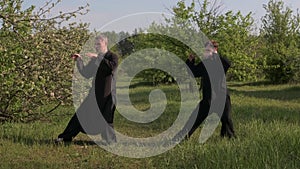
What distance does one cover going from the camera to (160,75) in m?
22.5

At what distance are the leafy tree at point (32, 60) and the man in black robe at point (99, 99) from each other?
989mm

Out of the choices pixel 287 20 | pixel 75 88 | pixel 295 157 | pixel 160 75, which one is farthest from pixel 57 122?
pixel 287 20

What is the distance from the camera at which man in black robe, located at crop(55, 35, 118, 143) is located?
334 inches

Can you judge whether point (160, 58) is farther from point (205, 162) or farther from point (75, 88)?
point (205, 162)

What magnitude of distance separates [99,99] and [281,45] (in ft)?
92.8

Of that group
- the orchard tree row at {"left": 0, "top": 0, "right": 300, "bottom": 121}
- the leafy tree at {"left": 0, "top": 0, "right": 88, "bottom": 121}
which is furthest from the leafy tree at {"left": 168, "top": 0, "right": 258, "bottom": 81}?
the leafy tree at {"left": 0, "top": 0, "right": 88, "bottom": 121}

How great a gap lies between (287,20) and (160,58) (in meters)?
20.8

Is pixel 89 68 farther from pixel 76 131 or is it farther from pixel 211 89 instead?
pixel 211 89

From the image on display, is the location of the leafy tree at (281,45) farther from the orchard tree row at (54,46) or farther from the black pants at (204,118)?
the black pants at (204,118)

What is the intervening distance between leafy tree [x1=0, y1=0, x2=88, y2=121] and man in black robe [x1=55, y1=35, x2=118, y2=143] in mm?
989

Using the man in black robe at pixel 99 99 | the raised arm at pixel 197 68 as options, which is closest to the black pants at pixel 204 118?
the raised arm at pixel 197 68

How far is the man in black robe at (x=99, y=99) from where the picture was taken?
27.9 ft

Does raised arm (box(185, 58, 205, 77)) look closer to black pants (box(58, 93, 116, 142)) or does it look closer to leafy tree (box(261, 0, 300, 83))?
black pants (box(58, 93, 116, 142))

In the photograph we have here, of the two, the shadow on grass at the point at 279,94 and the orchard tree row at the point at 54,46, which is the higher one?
the orchard tree row at the point at 54,46
